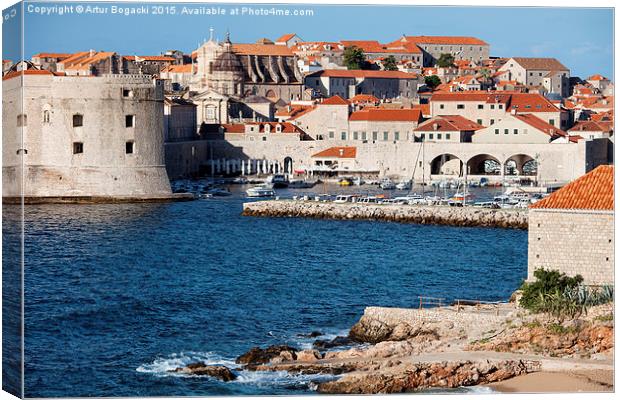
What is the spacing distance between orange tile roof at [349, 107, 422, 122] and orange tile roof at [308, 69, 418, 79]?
7.15 meters

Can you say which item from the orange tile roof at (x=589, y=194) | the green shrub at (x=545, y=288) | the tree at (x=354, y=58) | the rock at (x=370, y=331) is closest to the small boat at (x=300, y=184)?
the tree at (x=354, y=58)

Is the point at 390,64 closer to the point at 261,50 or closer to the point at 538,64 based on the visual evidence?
the point at 261,50

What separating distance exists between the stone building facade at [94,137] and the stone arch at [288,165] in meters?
13.4

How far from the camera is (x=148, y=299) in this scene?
17281 millimetres

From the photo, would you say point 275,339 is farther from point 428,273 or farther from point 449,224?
point 449,224

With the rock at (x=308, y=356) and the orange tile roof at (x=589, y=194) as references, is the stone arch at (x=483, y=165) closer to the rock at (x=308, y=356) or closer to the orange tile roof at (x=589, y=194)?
the orange tile roof at (x=589, y=194)

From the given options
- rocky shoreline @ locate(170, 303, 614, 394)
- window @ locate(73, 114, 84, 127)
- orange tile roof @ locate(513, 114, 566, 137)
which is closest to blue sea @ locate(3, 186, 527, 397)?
rocky shoreline @ locate(170, 303, 614, 394)

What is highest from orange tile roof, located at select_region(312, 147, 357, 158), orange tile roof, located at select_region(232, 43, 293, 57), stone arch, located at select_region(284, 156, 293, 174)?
orange tile roof, located at select_region(232, 43, 293, 57)

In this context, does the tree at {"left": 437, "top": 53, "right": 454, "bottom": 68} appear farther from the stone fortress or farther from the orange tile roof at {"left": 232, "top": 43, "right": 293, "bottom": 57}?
the orange tile roof at {"left": 232, "top": 43, "right": 293, "bottom": 57}

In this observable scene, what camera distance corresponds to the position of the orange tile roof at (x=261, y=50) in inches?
1918

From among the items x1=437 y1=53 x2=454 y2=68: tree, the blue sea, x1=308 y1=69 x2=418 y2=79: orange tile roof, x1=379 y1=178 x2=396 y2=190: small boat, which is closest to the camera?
the blue sea

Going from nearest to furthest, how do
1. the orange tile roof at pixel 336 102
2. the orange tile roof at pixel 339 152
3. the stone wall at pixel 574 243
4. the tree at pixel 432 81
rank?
the stone wall at pixel 574 243, the orange tile roof at pixel 339 152, the orange tile roof at pixel 336 102, the tree at pixel 432 81

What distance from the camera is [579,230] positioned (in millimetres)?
14414

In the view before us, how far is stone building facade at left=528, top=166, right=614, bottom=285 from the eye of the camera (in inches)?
561
